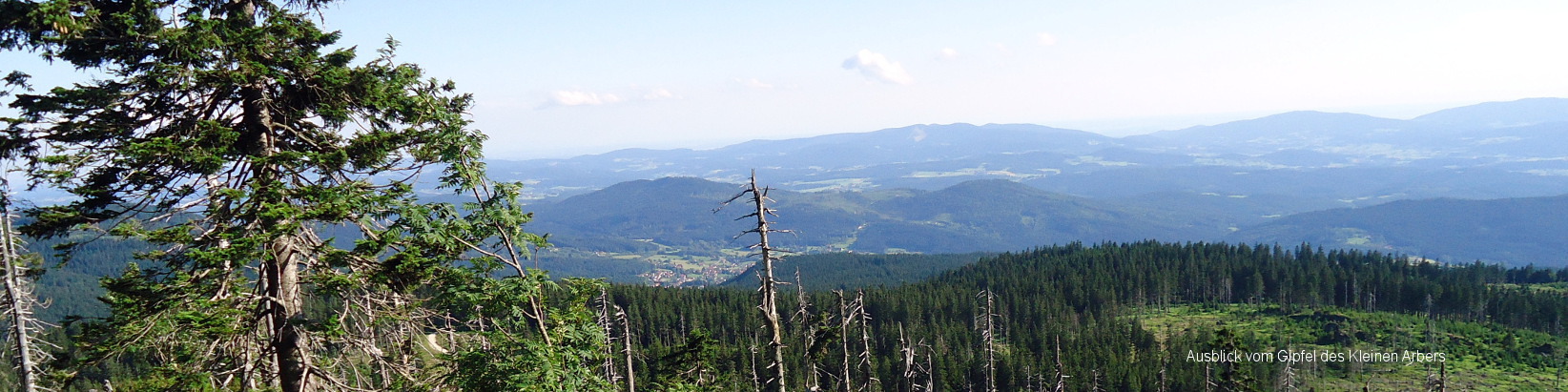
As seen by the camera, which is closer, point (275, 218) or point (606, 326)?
point (275, 218)

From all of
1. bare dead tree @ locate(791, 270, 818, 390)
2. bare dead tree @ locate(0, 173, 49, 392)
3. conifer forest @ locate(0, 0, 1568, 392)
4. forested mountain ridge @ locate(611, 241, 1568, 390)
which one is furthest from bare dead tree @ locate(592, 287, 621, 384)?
bare dead tree @ locate(0, 173, 49, 392)

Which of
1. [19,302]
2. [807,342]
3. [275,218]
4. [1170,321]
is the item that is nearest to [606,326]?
[807,342]

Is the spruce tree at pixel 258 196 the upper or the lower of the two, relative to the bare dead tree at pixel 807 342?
upper

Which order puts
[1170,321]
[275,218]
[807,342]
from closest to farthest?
[275,218] → [807,342] → [1170,321]

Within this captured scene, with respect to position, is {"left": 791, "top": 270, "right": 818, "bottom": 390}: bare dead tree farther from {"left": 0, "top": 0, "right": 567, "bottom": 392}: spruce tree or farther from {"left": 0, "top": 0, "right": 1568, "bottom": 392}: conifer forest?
{"left": 0, "top": 0, "right": 567, "bottom": 392}: spruce tree

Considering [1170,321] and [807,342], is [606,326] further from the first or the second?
[1170,321]

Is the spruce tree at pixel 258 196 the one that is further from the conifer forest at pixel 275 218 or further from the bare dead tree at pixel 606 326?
the bare dead tree at pixel 606 326

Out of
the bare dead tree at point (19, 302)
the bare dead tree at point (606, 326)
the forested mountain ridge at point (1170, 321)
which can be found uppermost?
the bare dead tree at point (19, 302)

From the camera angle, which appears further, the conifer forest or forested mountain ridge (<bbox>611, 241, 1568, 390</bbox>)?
forested mountain ridge (<bbox>611, 241, 1568, 390</bbox>)

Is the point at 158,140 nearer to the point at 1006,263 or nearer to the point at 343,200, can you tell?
the point at 343,200

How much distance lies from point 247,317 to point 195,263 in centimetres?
154

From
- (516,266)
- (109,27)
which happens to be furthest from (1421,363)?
(109,27)

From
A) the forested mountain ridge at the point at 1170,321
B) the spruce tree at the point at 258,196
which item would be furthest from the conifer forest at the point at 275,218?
the forested mountain ridge at the point at 1170,321

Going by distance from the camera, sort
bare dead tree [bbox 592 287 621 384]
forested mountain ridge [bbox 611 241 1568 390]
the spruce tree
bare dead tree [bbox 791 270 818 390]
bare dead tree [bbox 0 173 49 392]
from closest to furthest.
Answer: the spruce tree, bare dead tree [bbox 592 287 621 384], bare dead tree [bbox 0 173 49 392], bare dead tree [bbox 791 270 818 390], forested mountain ridge [bbox 611 241 1568 390]
